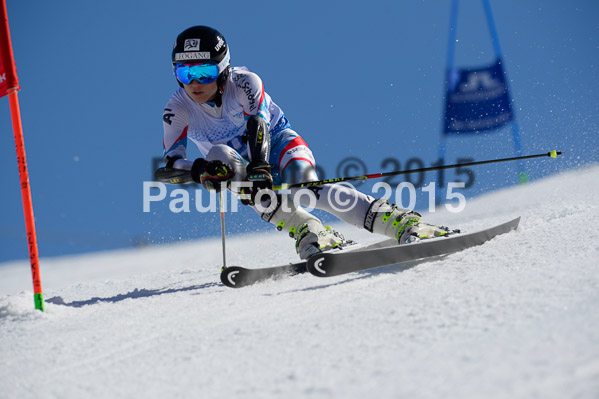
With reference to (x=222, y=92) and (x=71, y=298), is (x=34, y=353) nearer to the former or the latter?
(x=71, y=298)

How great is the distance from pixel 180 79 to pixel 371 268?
1763mm

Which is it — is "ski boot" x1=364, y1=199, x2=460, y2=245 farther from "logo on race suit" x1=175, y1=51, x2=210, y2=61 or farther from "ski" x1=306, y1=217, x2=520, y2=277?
"logo on race suit" x1=175, y1=51, x2=210, y2=61

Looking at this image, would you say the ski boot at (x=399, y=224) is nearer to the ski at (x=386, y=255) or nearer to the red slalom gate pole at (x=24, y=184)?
the ski at (x=386, y=255)

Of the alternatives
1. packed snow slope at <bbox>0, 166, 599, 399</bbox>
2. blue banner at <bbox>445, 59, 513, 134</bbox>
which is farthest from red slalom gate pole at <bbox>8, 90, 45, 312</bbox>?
blue banner at <bbox>445, 59, 513, 134</bbox>

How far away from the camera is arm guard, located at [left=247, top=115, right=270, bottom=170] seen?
3129mm

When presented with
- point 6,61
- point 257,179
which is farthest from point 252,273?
point 6,61

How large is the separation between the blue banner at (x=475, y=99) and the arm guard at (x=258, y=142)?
8.30 m

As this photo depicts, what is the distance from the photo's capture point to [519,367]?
4.06 ft

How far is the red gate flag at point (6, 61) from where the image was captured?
2678mm

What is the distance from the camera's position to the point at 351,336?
1.65 meters

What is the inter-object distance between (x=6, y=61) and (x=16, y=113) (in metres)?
0.27

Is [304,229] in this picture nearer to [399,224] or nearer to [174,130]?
[399,224]

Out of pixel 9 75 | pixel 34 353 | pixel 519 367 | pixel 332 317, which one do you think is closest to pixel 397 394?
pixel 519 367

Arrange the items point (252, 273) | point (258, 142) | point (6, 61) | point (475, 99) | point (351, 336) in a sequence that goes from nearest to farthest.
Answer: point (351, 336) → point (6, 61) → point (252, 273) → point (258, 142) → point (475, 99)
